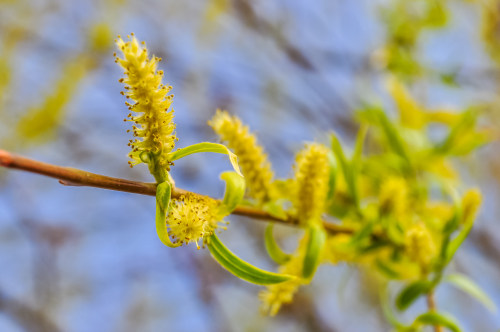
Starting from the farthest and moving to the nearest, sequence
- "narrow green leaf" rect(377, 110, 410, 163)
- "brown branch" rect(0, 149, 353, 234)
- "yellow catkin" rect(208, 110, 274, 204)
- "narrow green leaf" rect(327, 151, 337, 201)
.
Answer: "narrow green leaf" rect(377, 110, 410, 163) < "narrow green leaf" rect(327, 151, 337, 201) < "yellow catkin" rect(208, 110, 274, 204) < "brown branch" rect(0, 149, 353, 234)

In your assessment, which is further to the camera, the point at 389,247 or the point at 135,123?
the point at 389,247

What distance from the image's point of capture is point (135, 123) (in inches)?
12.6

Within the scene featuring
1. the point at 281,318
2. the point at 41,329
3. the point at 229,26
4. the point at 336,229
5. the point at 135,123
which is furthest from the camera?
the point at 229,26

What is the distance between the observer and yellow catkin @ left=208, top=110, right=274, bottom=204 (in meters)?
0.41

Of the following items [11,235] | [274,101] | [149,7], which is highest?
[149,7]

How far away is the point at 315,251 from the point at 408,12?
1.25 m

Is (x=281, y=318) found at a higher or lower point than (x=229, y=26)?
lower

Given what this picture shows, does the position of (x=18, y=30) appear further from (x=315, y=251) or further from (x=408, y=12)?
(x=315, y=251)

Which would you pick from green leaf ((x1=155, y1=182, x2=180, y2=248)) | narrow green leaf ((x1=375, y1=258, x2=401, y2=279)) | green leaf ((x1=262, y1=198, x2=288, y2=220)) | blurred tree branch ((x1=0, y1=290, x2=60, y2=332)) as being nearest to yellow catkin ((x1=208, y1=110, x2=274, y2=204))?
green leaf ((x1=262, y1=198, x2=288, y2=220))

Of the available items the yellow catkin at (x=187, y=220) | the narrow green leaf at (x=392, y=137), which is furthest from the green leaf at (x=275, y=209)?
the narrow green leaf at (x=392, y=137)

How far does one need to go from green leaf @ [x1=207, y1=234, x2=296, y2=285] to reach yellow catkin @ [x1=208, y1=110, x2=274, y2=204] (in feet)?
0.31

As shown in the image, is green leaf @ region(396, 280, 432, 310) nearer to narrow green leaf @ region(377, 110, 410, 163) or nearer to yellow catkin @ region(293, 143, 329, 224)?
yellow catkin @ region(293, 143, 329, 224)

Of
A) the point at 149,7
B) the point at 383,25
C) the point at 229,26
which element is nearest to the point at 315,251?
the point at 383,25

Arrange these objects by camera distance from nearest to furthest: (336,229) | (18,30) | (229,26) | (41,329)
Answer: (336,229), (41,329), (18,30), (229,26)
